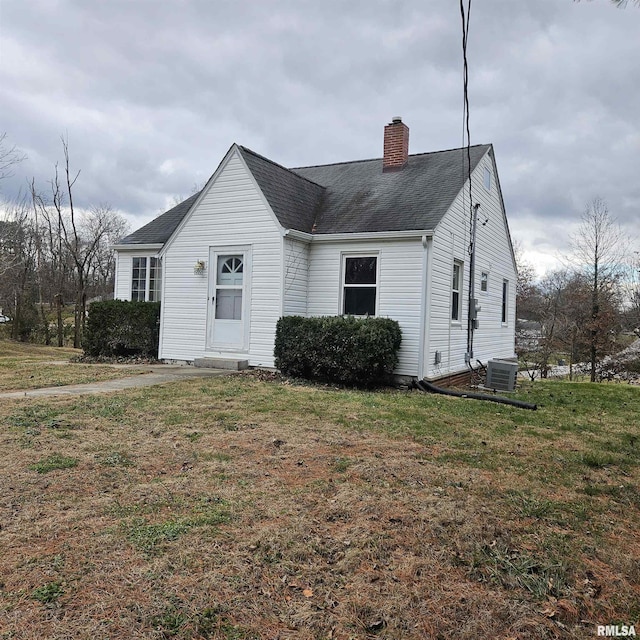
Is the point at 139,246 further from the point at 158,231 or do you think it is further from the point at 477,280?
the point at 477,280

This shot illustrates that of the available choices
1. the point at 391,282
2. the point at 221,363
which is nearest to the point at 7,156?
the point at 221,363

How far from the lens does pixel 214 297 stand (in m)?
11.9

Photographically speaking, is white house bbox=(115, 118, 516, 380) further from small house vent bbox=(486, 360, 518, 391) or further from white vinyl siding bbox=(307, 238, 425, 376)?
small house vent bbox=(486, 360, 518, 391)

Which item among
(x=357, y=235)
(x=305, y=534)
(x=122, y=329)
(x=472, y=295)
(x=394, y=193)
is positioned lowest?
(x=305, y=534)

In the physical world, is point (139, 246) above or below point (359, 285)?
above

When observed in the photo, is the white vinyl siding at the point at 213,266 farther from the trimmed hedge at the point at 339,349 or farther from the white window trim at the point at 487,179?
the white window trim at the point at 487,179

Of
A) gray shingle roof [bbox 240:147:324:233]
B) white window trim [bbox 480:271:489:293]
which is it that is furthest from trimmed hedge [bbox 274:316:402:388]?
white window trim [bbox 480:271:489:293]

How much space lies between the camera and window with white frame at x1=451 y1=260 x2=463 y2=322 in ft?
40.1

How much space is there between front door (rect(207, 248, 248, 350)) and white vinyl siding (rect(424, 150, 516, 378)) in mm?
4222

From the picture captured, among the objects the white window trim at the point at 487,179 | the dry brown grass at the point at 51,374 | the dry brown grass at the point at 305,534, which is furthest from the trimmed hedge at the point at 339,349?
the white window trim at the point at 487,179

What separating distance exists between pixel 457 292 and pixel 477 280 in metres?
1.63

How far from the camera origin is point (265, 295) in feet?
36.8

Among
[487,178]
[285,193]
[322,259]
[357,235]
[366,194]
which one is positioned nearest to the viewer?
[357,235]

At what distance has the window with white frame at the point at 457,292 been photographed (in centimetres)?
1221
